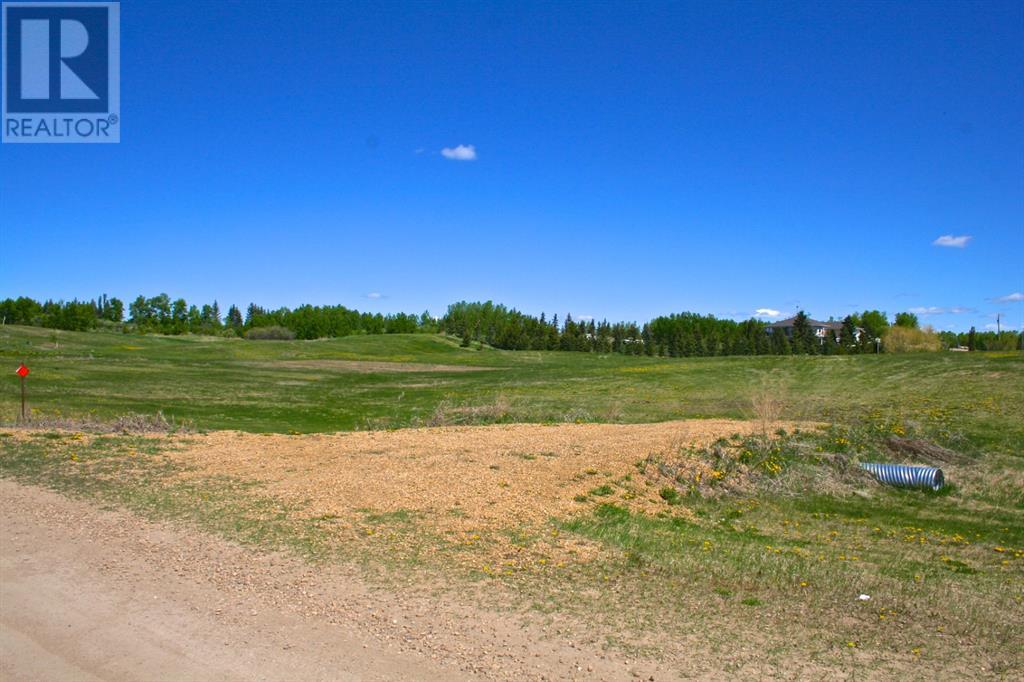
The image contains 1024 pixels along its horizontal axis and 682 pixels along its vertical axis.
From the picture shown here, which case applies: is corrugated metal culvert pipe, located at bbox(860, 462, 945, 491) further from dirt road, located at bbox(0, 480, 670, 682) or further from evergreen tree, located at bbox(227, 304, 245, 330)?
evergreen tree, located at bbox(227, 304, 245, 330)

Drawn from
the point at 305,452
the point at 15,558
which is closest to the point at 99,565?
the point at 15,558

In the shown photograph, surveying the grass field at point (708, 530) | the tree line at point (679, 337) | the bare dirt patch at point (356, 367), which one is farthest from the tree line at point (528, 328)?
the grass field at point (708, 530)

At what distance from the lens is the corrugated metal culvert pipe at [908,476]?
15.4 m

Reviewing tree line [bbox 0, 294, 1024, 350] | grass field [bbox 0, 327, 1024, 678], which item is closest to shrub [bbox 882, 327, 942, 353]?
tree line [bbox 0, 294, 1024, 350]

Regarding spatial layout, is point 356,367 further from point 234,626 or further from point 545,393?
point 234,626

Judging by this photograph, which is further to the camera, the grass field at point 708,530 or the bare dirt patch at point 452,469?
the bare dirt patch at point 452,469

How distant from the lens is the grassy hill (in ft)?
85.8

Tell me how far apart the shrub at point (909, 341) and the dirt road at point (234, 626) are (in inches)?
3893

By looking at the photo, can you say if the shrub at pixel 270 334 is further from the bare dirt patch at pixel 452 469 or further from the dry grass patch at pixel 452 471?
the dry grass patch at pixel 452 471

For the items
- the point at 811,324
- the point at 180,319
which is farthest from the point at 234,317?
the point at 811,324

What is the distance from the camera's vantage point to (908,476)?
15.8 metres

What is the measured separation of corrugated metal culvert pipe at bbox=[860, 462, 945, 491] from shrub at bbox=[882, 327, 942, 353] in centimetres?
8571

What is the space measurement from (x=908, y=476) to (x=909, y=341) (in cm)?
8855

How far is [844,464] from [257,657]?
1503 cm
